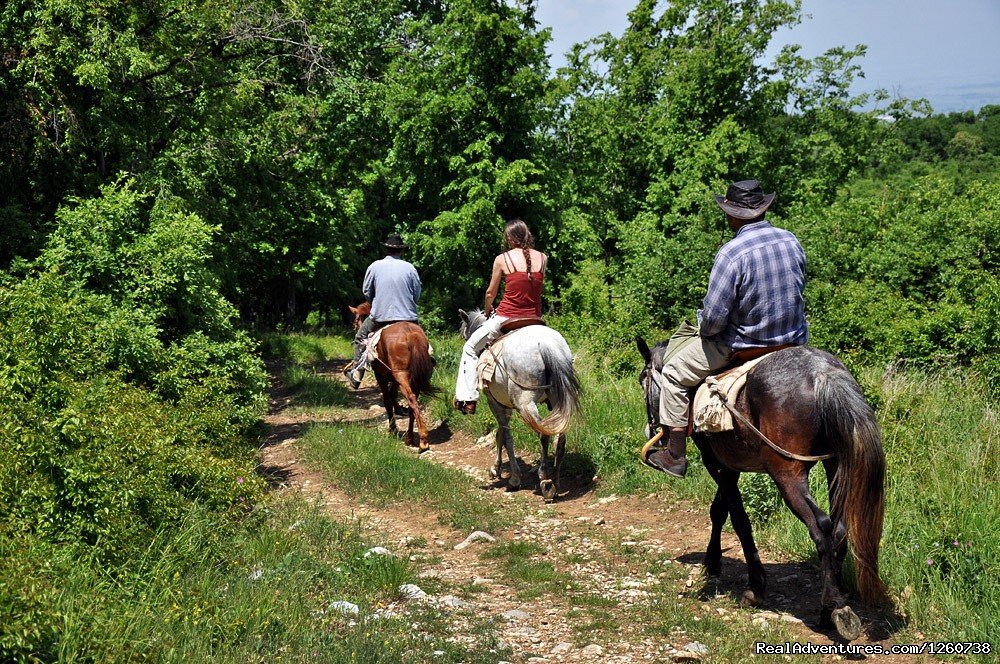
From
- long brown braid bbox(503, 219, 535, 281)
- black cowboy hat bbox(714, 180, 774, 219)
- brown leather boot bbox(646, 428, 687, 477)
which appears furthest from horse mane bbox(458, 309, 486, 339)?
black cowboy hat bbox(714, 180, 774, 219)

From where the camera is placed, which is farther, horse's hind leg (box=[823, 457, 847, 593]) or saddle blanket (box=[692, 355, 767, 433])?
saddle blanket (box=[692, 355, 767, 433])

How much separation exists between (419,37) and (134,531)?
903 inches

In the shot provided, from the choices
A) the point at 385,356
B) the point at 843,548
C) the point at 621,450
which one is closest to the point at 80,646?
the point at 843,548

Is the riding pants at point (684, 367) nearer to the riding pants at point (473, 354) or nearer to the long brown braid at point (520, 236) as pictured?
the long brown braid at point (520, 236)

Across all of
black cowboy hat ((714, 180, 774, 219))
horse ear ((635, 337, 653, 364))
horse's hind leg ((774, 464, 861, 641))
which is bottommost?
horse's hind leg ((774, 464, 861, 641))

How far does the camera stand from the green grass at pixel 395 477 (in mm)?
8859

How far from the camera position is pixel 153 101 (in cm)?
1229

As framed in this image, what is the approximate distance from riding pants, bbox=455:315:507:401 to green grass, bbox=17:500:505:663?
150 inches

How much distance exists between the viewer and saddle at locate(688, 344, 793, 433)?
5957 millimetres

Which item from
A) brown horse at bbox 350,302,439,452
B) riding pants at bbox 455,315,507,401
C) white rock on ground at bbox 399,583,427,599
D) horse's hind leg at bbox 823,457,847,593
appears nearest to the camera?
horse's hind leg at bbox 823,457,847,593

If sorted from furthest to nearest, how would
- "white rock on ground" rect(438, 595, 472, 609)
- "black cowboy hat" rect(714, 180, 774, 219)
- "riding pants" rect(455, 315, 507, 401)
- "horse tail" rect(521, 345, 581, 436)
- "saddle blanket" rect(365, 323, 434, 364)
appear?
1. "saddle blanket" rect(365, 323, 434, 364)
2. "riding pants" rect(455, 315, 507, 401)
3. "horse tail" rect(521, 345, 581, 436)
4. "white rock on ground" rect(438, 595, 472, 609)
5. "black cowboy hat" rect(714, 180, 774, 219)

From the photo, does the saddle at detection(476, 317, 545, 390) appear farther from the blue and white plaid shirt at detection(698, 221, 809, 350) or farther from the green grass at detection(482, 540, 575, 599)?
the blue and white plaid shirt at detection(698, 221, 809, 350)

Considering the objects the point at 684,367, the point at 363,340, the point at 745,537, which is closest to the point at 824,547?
the point at 745,537

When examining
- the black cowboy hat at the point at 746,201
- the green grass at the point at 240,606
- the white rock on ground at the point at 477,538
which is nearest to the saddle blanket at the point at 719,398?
the black cowboy hat at the point at 746,201
